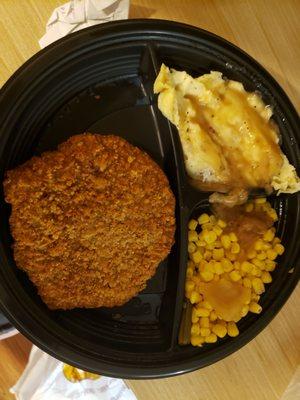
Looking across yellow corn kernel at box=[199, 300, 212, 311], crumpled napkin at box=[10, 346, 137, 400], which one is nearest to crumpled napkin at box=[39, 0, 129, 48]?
yellow corn kernel at box=[199, 300, 212, 311]

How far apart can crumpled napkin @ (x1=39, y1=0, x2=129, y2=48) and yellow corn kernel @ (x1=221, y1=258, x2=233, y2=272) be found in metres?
1.02

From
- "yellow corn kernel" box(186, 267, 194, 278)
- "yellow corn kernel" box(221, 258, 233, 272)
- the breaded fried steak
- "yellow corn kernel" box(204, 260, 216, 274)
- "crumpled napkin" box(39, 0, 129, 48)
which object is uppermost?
"crumpled napkin" box(39, 0, 129, 48)

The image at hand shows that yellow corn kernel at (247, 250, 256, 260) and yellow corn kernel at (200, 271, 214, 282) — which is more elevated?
yellow corn kernel at (200, 271, 214, 282)

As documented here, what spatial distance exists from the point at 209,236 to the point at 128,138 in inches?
19.2

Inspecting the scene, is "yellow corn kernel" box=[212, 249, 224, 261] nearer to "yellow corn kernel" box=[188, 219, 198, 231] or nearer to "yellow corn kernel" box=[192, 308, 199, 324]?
"yellow corn kernel" box=[188, 219, 198, 231]

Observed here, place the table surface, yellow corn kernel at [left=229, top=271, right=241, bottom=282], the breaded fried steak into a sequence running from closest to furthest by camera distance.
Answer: the breaded fried steak < the table surface < yellow corn kernel at [left=229, top=271, right=241, bottom=282]

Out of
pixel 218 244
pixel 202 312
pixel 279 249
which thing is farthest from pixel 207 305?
pixel 279 249

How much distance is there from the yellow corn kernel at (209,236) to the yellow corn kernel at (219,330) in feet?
1.06

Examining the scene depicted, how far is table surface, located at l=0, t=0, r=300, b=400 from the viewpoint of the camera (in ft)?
5.89

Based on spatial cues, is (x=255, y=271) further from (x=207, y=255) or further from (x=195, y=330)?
(x=195, y=330)

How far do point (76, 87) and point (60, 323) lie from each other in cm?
86

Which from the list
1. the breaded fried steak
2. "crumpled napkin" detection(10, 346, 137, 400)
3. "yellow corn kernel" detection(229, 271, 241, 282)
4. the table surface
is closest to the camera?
the breaded fried steak

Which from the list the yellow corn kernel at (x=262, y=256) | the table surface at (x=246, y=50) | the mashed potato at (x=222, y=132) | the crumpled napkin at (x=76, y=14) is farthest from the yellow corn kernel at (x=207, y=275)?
the crumpled napkin at (x=76, y=14)

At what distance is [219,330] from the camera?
1824 mm
